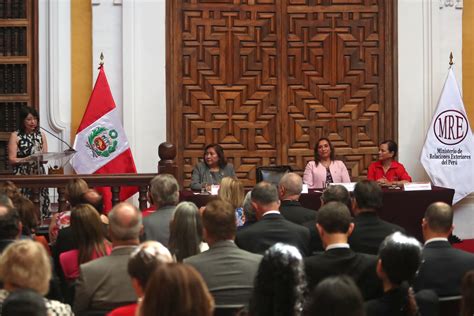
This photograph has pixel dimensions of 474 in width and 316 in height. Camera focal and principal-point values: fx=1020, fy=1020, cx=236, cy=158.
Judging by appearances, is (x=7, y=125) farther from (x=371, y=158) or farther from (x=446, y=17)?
(x=446, y=17)

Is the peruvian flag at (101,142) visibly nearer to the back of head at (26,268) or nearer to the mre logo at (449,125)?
the mre logo at (449,125)

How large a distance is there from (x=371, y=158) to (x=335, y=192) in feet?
18.0

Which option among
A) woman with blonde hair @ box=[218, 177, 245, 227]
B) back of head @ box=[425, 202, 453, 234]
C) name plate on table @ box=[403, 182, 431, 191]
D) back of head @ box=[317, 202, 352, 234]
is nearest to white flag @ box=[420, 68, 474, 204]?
name plate on table @ box=[403, 182, 431, 191]

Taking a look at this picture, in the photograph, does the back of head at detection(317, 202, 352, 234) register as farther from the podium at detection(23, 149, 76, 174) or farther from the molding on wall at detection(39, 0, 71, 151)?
the molding on wall at detection(39, 0, 71, 151)

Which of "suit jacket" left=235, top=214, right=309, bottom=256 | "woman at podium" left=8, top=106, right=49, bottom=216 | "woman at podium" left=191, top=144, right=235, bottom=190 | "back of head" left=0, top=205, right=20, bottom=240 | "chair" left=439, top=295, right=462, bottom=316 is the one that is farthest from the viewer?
"woman at podium" left=191, top=144, right=235, bottom=190

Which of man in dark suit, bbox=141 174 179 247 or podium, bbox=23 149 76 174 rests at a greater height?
podium, bbox=23 149 76 174

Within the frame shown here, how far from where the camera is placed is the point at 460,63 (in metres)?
12.1

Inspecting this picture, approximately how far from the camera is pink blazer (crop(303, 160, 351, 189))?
10922mm

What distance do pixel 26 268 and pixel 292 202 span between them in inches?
130

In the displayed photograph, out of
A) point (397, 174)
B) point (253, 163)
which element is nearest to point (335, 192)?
point (397, 174)

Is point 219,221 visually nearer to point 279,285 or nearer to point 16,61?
point 279,285

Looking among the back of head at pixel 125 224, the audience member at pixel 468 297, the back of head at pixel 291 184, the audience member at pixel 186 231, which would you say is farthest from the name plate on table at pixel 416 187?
the audience member at pixel 468 297

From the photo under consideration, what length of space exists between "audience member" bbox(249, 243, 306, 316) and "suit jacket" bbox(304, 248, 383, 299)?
34.6 inches

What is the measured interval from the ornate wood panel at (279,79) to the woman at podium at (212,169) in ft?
3.81
